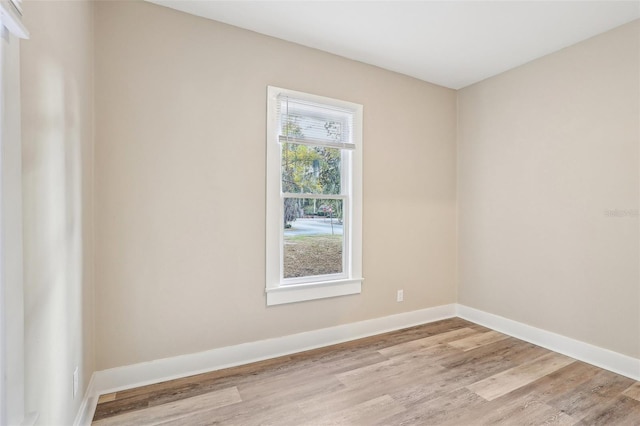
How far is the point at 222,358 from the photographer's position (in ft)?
8.38

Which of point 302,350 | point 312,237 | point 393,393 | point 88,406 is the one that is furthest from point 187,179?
point 393,393

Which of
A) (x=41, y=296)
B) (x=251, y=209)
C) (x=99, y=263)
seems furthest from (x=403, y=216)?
(x=41, y=296)

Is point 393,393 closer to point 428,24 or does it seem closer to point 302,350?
point 302,350

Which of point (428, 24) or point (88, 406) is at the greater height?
point (428, 24)

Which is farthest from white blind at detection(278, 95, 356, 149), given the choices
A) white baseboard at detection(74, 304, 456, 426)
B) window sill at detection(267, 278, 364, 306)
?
white baseboard at detection(74, 304, 456, 426)

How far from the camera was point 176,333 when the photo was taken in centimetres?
240

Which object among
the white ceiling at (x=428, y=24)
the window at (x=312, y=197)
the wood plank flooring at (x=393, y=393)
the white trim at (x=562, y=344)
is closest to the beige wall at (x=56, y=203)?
the wood plank flooring at (x=393, y=393)

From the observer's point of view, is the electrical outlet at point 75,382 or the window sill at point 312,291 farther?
the window sill at point 312,291

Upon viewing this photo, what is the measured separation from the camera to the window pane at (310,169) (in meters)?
2.87

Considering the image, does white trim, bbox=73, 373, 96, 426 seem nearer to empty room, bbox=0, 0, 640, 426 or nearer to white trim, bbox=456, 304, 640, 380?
empty room, bbox=0, 0, 640, 426

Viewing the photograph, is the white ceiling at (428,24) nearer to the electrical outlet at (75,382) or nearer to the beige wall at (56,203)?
the beige wall at (56,203)

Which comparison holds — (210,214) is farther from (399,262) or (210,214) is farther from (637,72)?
(637,72)

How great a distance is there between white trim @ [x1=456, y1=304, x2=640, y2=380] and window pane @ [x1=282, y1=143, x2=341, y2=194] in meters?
2.22

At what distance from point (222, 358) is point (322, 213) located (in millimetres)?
1503
